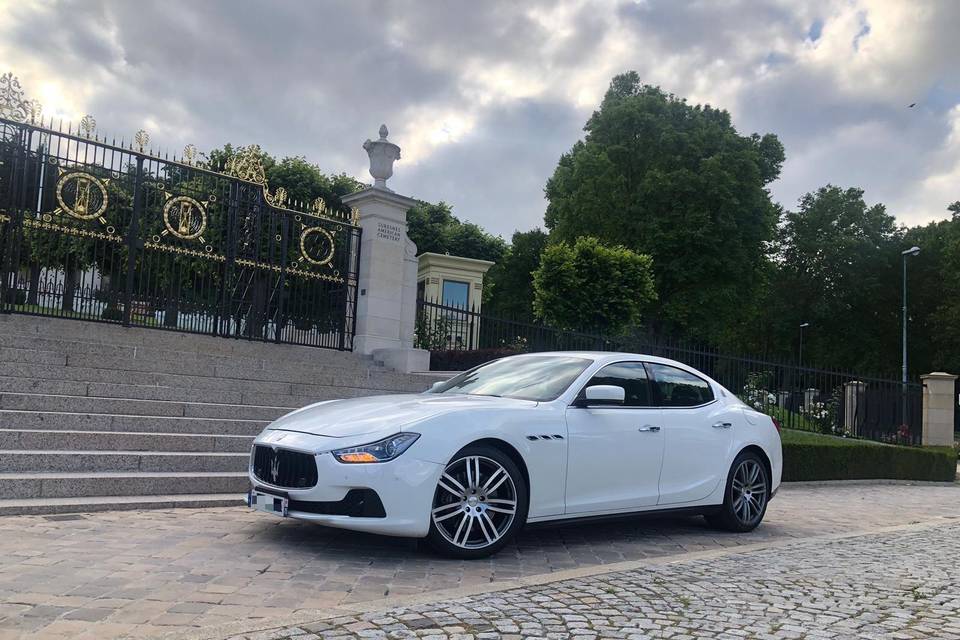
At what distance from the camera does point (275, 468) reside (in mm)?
5414

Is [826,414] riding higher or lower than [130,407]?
higher

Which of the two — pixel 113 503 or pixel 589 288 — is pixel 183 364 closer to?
pixel 113 503

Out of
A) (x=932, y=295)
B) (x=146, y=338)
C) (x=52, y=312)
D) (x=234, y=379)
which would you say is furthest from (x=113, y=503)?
(x=932, y=295)

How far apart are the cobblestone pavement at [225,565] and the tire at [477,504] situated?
13cm

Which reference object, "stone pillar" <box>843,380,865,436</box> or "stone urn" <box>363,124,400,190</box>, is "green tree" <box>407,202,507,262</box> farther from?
"stone urn" <box>363,124,400,190</box>

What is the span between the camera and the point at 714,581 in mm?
5039

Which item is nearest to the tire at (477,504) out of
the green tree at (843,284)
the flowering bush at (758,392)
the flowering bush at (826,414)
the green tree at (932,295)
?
the flowering bush at (758,392)

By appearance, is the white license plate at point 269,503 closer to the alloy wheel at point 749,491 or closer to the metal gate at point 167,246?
the alloy wheel at point 749,491

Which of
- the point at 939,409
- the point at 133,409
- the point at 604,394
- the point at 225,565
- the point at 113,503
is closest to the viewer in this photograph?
the point at 225,565

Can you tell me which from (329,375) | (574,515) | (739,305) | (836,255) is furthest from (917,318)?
(574,515)

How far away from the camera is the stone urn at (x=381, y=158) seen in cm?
1477

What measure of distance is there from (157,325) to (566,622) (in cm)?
1004

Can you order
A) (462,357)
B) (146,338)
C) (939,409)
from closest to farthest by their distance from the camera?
(146,338), (462,357), (939,409)

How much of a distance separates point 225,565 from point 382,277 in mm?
9918
